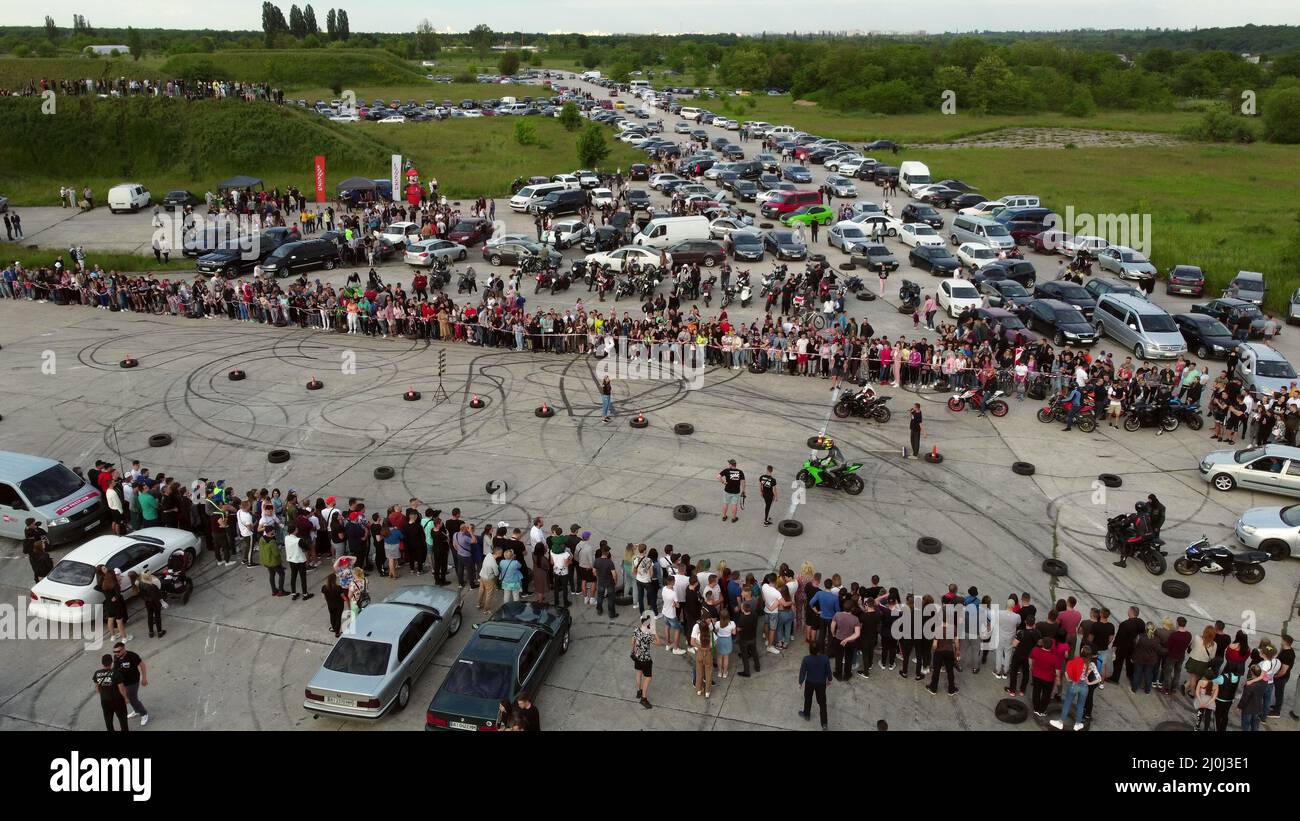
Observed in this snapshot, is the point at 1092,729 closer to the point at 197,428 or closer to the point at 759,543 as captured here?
the point at 759,543

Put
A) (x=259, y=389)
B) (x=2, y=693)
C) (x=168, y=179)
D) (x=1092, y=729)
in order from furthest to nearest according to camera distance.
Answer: (x=168, y=179) → (x=259, y=389) → (x=2, y=693) → (x=1092, y=729)

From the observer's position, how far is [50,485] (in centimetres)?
1759

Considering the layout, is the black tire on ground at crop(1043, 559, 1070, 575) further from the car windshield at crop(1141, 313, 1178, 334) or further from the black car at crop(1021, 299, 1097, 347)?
the car windshield at crop(1141, 313, 1178, 334)

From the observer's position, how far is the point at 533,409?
24016mm

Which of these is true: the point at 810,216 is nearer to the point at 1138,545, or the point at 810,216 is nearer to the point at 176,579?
the point at 1138,545

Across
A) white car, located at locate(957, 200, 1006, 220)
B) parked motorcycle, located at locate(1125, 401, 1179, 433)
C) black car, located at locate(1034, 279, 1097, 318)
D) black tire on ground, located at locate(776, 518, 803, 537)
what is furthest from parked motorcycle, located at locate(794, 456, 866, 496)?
white car, located at locate(957, 200, 1006, 220)

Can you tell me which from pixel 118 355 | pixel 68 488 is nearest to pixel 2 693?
pixel 68 488

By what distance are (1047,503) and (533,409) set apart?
43.0 feet

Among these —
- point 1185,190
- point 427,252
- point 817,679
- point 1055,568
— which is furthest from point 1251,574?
point 1185,190

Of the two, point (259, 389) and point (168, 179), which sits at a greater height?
point (168, 179)

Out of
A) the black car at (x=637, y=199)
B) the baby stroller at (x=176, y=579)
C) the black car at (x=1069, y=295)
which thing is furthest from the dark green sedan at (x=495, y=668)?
the black car at (x=637, y=199)

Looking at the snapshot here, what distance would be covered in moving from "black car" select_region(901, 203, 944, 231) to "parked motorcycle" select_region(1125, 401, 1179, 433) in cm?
2360

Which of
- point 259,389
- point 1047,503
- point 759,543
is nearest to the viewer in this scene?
point 759,543

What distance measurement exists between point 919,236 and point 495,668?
108ft
